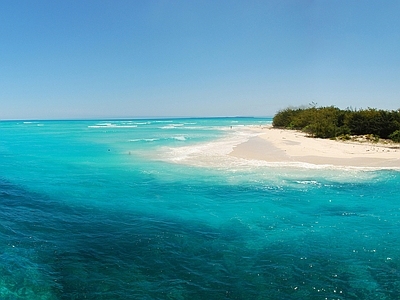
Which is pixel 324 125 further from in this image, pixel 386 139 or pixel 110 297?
pixel 110 297

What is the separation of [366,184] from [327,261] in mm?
10881

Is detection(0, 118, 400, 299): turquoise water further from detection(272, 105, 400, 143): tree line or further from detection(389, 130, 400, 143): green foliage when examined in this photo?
detection(272, 105, 400, 143): tree line

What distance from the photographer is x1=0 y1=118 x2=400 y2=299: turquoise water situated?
308 inches

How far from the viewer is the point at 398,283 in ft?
25.8

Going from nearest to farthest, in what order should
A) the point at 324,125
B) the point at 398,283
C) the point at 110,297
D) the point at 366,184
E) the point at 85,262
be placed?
the point at 110,297 → the point at 398,283 → the point at 85,262 → the point at 366,184 → the point at 324,125

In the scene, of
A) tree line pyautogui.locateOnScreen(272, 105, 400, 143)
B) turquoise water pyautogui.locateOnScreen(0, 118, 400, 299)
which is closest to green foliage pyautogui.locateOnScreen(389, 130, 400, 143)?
tree line pyautogui.locateOnScreen(272, 105, 400, 143)

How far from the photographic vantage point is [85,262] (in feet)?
29.5

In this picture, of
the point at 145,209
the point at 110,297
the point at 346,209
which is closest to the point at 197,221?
the point at 145,209

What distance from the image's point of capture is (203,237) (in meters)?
10.9

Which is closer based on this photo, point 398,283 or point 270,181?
point 398,283

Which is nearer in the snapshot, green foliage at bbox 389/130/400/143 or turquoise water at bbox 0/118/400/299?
turquoise water at bbox 0/118/400/299

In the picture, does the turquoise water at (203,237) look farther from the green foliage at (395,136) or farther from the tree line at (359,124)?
the tree line at (359,124)

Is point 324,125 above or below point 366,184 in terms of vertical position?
above

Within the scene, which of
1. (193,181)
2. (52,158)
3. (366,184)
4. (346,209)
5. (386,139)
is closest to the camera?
(346,209)
